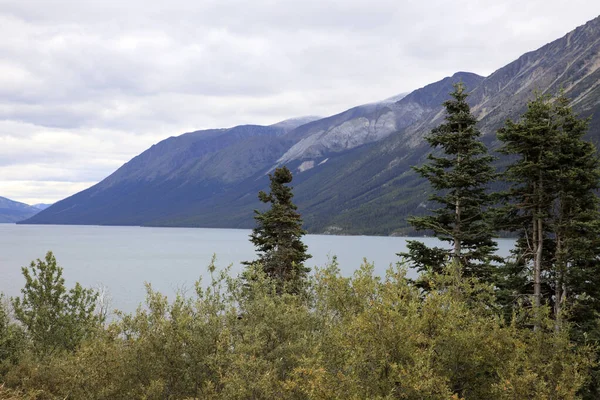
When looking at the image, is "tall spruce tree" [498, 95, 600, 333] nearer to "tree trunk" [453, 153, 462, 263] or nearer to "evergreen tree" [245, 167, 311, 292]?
"tree trunk" [453, 153, 462, 263]

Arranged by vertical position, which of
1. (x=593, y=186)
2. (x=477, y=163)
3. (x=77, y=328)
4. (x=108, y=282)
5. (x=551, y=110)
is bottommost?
(x=108, y=282)

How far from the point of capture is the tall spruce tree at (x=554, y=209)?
24.6m

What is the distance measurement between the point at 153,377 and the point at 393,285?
370 inches

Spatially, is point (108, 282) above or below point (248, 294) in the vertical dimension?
below

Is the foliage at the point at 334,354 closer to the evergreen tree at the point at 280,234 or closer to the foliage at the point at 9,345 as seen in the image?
the foliage at the point at 9,345

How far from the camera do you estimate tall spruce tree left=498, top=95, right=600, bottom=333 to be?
80.6ft

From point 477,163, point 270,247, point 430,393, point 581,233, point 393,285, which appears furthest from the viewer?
point 270,247

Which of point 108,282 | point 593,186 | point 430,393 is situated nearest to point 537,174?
point 593,186

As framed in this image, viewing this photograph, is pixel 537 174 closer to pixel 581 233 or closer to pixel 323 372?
pixel 581 233

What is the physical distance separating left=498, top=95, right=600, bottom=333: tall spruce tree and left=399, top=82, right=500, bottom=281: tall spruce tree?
1.42 meters

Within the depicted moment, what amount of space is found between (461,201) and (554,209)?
199 inches

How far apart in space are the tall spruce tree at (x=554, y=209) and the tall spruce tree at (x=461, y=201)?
4.65 ft

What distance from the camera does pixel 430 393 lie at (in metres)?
12.0

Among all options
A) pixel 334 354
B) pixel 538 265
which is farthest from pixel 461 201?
pixel 334 354
